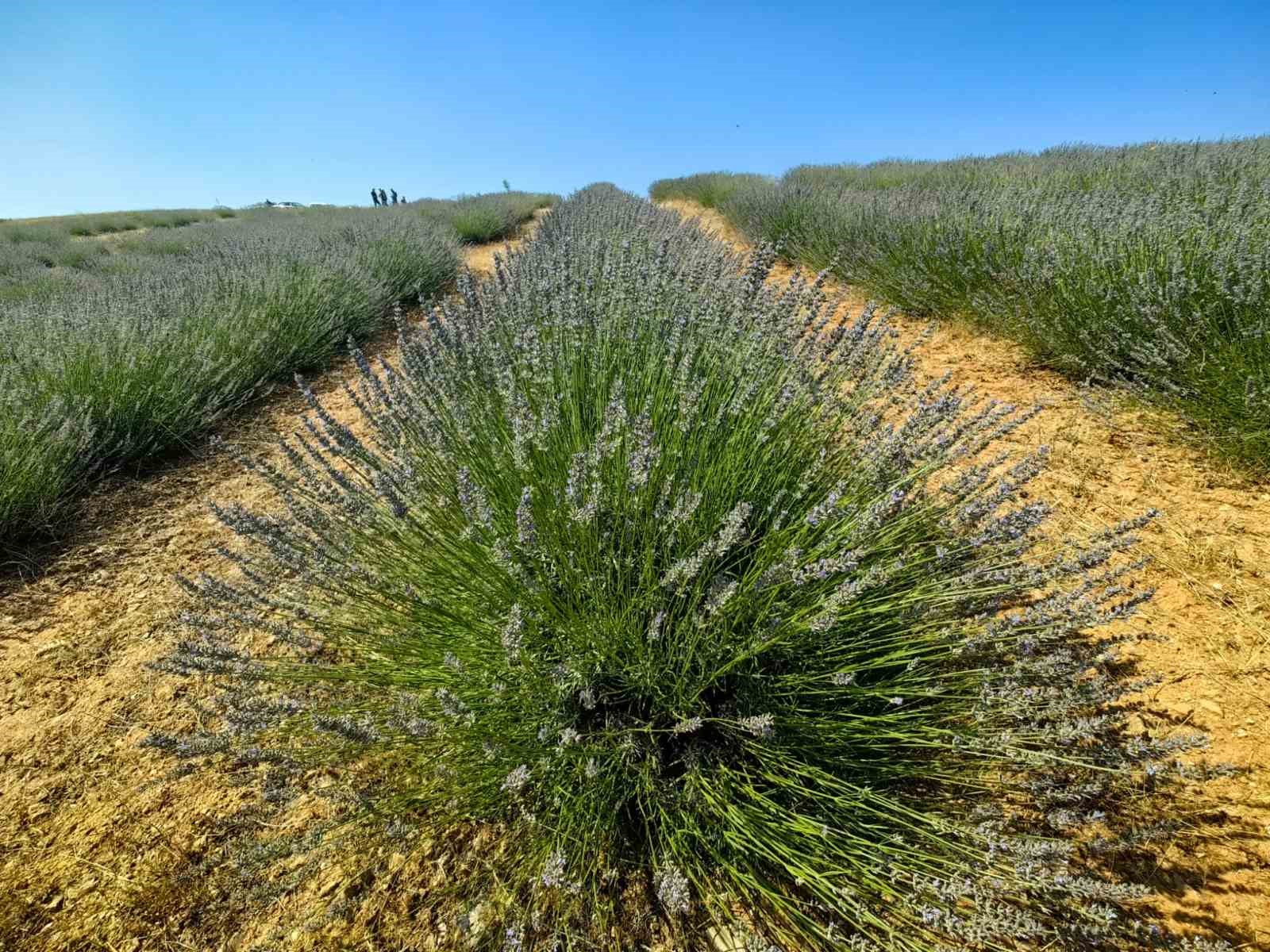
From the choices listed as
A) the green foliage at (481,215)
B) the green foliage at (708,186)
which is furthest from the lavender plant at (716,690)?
the green foliage at (708,186)

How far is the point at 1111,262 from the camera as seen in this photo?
3494 mm

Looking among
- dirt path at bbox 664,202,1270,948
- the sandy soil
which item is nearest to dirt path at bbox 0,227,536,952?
the sandy soil

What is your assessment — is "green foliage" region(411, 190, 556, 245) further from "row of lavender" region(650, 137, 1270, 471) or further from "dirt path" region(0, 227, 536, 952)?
"dirt path" region(0, 227, 536, 952)

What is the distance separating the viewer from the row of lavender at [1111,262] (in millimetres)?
2742

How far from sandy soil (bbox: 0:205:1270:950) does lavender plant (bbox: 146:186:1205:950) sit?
0.16 m

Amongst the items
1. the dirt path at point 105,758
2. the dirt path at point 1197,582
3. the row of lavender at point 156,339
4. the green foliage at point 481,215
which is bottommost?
the dirt path at point 105,758

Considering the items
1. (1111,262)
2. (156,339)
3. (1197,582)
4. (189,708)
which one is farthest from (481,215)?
(1197,582)

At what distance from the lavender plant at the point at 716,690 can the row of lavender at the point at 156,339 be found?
7.28ft

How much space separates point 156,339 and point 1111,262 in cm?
621

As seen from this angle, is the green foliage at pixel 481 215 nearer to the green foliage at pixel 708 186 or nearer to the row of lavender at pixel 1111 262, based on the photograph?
the green foliage at pixel 708 186

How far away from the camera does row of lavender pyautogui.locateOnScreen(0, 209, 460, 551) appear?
296 cm

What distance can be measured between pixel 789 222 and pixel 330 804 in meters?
7.85

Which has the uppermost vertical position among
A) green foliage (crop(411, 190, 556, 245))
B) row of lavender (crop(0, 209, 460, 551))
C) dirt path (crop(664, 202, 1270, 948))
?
green foliage (crop(411, 190, 556, 245))

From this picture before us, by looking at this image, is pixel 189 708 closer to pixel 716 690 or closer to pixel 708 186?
pixel 716 690
